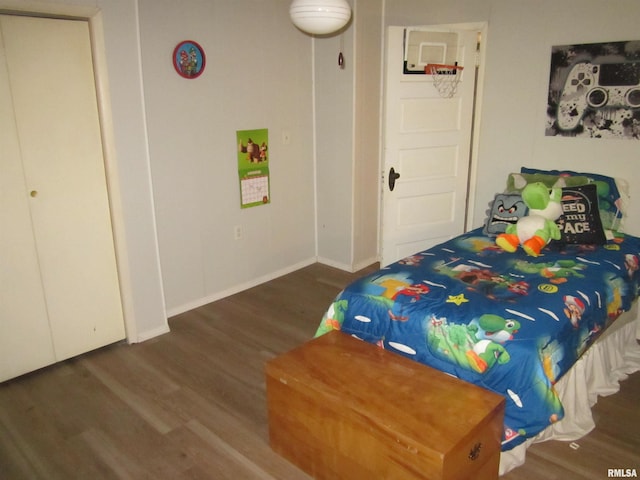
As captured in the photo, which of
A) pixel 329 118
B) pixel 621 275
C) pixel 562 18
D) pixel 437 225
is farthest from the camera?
pixel 329 118

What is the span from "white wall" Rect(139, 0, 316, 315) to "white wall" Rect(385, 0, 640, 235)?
1211 mm

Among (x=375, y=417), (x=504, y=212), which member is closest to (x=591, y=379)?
(x=504, y=212)

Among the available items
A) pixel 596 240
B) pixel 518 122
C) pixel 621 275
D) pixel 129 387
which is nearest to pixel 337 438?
pixel 129 387

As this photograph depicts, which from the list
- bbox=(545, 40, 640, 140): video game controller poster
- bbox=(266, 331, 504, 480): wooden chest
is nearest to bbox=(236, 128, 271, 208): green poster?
bbox=(266, 331, 504, 480): wooden chest

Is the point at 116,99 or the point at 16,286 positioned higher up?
the point at 116,99

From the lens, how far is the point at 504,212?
3193 millimetres

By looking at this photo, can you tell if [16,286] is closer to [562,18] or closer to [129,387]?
[129,387]

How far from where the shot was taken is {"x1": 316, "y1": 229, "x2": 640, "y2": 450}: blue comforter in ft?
6.48

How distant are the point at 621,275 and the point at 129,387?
9.15 feet

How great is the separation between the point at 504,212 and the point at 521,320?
4.15 ft

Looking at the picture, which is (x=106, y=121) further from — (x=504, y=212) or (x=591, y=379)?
(x=591, y=379)

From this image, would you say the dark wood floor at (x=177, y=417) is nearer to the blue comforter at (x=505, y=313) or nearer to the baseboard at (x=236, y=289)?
the baseboard at (x=236, y=289)

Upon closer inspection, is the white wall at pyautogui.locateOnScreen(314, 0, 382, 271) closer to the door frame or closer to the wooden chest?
the door frame

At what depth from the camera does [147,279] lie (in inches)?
128
